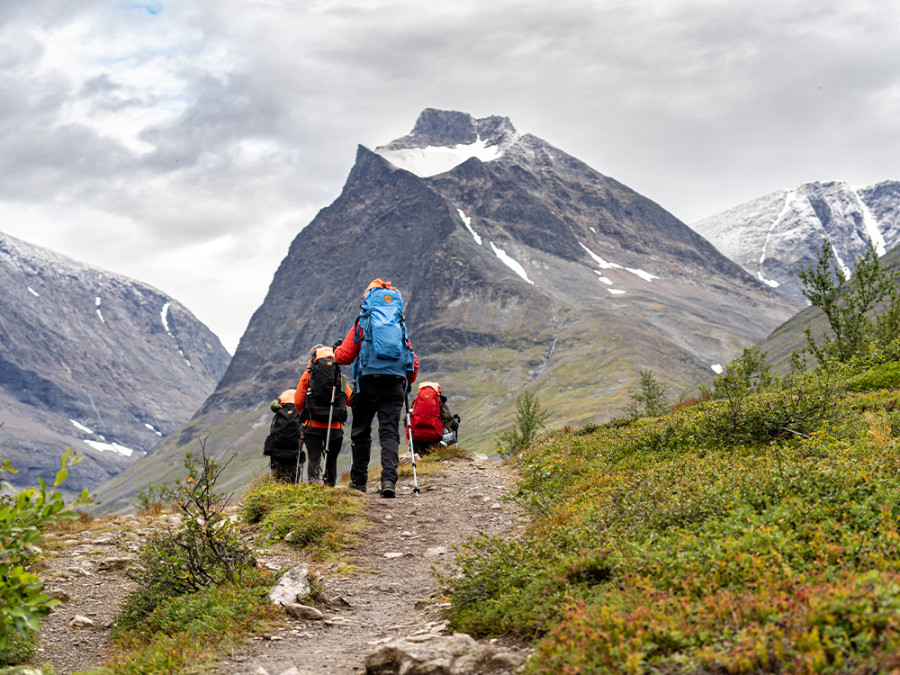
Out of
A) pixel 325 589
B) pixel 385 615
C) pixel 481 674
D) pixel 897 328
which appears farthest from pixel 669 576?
pixel 897 328

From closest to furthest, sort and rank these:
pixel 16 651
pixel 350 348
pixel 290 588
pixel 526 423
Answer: pixel 16 651 < pixel 290 588 < pixel 350 348 < pixel 526 423

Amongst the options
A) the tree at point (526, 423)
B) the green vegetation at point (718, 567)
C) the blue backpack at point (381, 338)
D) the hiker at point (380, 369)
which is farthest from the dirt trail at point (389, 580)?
the tree at point (526, 423)

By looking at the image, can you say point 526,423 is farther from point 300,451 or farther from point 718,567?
point 718,567

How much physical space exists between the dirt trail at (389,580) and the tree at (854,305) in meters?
10.2

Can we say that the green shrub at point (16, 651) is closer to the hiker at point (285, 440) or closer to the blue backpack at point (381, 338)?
the blue backpack at point (381, 338)

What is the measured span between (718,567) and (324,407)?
1013 centimetres

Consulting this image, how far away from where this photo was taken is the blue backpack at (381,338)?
41.5ft

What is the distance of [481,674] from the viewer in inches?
200

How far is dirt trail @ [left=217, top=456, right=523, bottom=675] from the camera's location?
609 centimetres

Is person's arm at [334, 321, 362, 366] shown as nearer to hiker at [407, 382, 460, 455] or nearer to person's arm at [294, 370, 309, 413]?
person's arm at [294, 370, 309, 413]

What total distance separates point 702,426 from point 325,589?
602 centimetres

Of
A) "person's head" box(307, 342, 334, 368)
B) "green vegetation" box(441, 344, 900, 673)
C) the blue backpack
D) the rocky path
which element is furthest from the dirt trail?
"person's head" box(307, 342, 334, 368)

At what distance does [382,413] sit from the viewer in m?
13.1

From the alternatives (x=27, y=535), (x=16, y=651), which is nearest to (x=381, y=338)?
(x=16, y=651)
